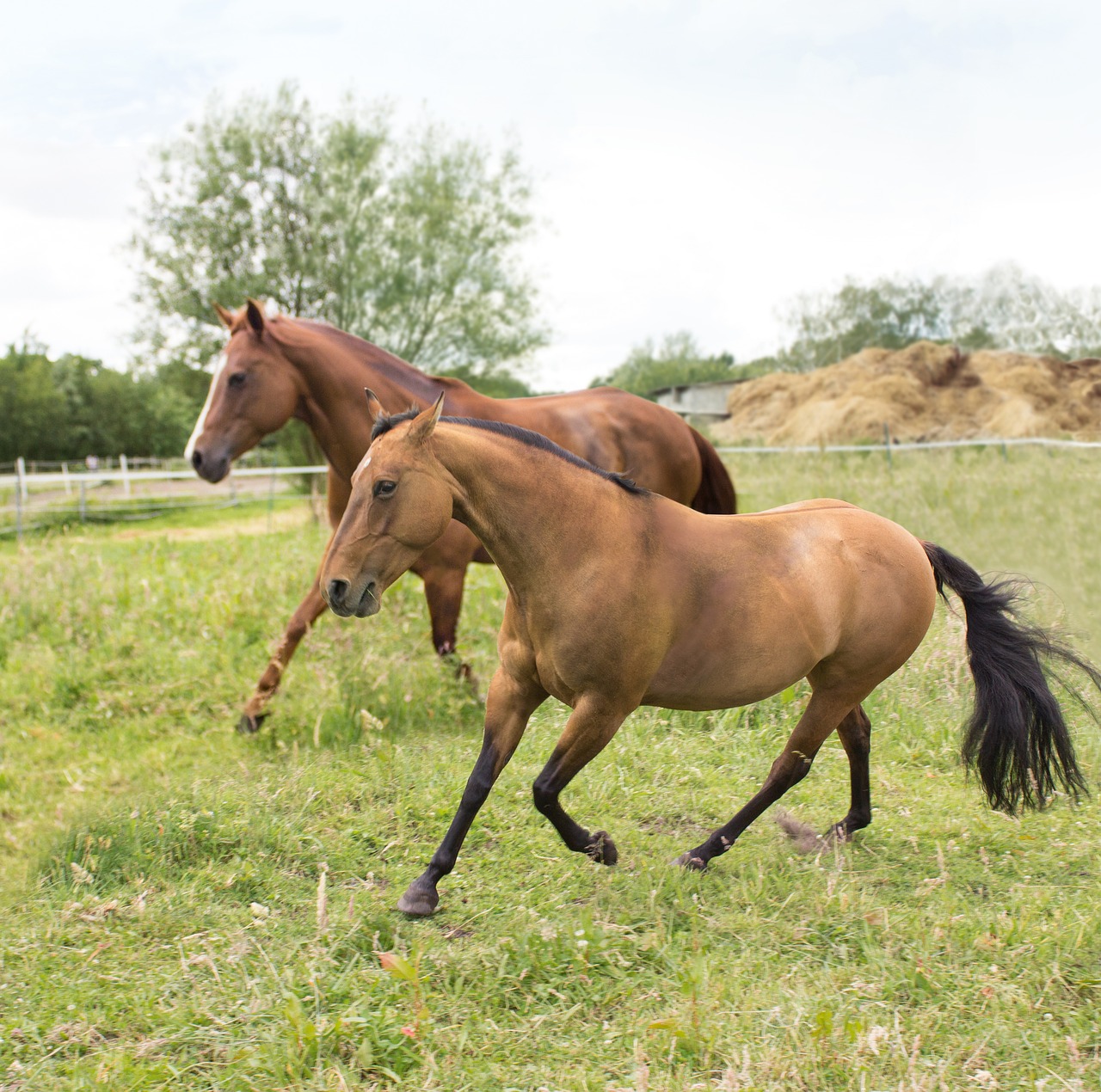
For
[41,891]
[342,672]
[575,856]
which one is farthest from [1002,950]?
[342,672]

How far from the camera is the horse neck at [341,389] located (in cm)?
551

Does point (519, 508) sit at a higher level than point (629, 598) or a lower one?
higher

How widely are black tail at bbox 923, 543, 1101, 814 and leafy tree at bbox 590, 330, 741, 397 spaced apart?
118 feet

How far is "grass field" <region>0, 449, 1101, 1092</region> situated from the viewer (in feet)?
7.98

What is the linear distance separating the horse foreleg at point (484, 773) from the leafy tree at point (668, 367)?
3690 cm

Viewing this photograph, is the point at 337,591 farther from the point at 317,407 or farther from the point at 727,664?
the point at 317,407

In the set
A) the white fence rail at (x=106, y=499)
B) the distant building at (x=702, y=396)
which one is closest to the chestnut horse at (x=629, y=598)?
the white fence rail at (x=106, y=499)

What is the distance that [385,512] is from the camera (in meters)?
2.88

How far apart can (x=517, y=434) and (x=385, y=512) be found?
55cm

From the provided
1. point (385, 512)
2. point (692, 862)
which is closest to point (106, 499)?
point (385, 512)

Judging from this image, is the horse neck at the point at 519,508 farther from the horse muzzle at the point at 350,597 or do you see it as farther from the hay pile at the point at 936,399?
the hay pile at the point at 936,399

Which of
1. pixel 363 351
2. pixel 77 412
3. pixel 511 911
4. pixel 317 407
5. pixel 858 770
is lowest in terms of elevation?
pixel 511 911

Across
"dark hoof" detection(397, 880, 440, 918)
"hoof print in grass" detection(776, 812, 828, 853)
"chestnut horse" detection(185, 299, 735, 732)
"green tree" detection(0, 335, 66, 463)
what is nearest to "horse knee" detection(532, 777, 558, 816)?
"dark hoof" detection(397, 880, 440, 918)

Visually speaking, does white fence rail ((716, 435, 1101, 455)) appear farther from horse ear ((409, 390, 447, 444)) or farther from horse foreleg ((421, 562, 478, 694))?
horse ear ((409, 390, 447, 444))
